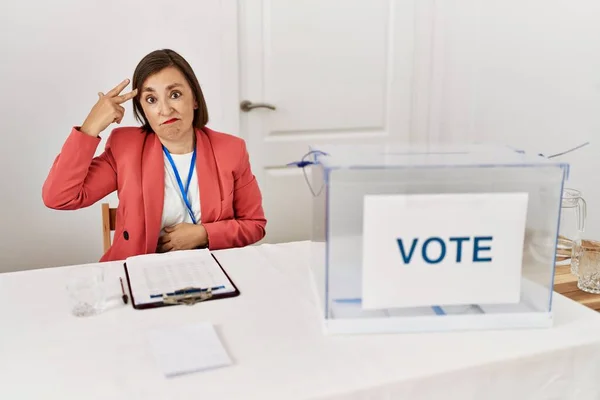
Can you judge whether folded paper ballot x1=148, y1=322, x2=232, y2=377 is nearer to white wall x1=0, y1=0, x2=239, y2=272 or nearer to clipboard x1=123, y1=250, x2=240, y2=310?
clipboard x1=123, y1=250, x2=240, y2=310

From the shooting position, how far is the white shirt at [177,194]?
169 cm

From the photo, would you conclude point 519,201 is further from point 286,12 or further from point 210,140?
point 286,12

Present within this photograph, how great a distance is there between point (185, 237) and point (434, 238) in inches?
31.4

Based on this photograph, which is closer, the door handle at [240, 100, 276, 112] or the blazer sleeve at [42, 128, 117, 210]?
the blazer sleeve at [42, 128, 117, 210]

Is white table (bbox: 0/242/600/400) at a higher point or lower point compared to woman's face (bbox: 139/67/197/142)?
lower

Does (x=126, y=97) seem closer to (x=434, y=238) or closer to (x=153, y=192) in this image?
(x=153, y=192)

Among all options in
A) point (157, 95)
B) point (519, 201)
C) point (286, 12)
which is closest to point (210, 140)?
point (157, 95)

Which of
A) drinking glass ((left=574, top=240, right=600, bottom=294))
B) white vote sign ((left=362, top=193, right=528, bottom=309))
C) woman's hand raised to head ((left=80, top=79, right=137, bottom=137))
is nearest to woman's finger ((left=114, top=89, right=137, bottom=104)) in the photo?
woman's hand raised to head ((left=80, top=79, right=137, bottom=137))

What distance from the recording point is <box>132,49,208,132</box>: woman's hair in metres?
1.64

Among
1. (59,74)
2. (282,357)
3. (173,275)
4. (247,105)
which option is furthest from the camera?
(247,105)

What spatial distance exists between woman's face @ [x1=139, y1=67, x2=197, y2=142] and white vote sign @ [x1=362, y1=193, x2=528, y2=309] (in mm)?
797

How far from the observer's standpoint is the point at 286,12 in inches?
112

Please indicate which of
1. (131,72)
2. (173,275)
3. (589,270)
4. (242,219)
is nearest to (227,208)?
(242,219)

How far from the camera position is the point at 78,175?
160 cm
